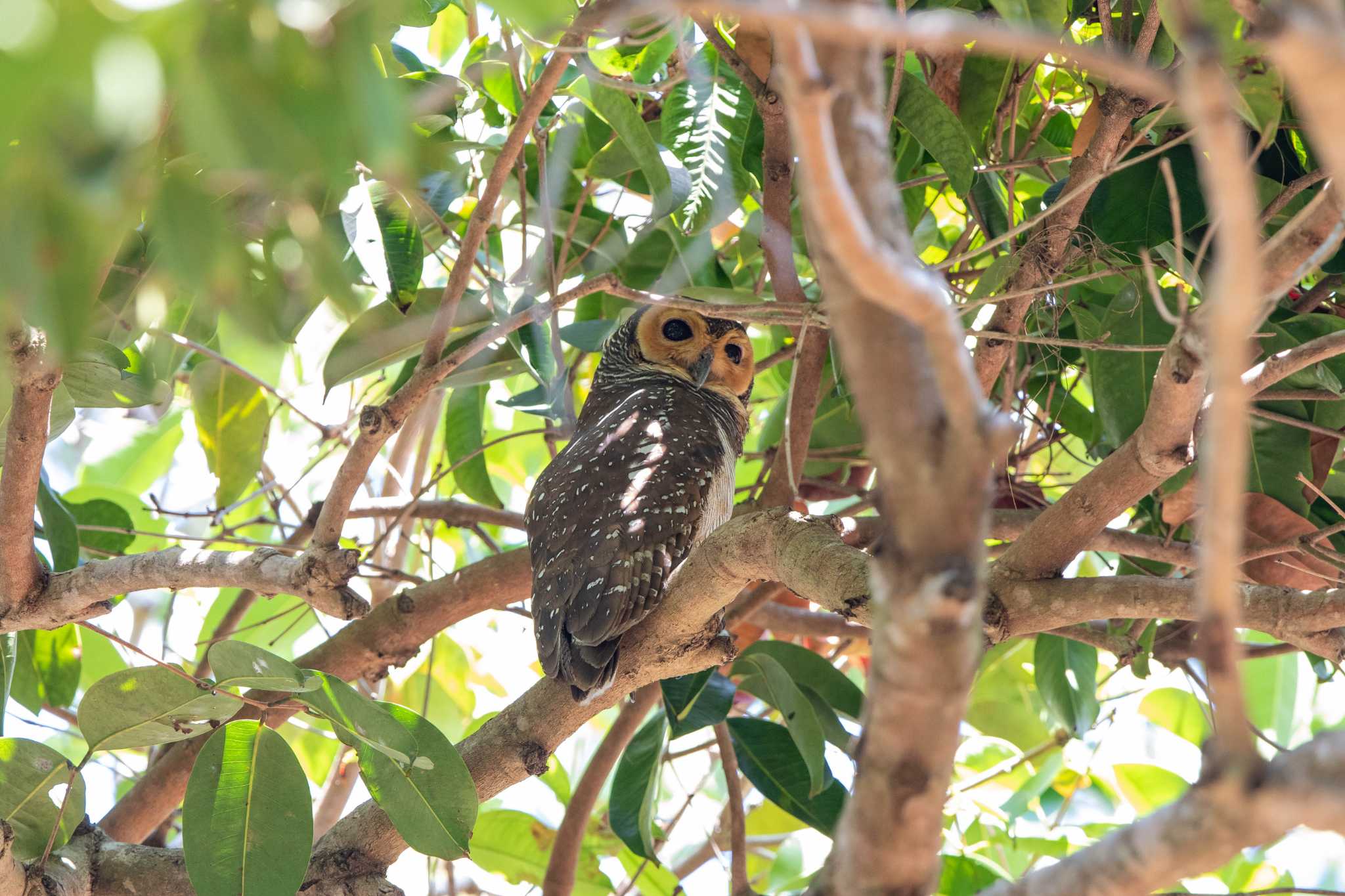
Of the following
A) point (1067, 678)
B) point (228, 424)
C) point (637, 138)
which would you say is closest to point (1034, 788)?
point (1067, 678)

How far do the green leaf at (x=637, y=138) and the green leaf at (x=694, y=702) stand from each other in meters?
0.98

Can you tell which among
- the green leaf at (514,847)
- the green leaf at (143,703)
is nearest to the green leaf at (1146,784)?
the green leaf at (514,847)

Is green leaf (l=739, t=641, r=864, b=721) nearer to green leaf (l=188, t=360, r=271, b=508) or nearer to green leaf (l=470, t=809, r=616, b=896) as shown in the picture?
green leaf (l=470, t=809, r=616, b=896)

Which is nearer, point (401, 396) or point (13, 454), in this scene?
point (13, 454)

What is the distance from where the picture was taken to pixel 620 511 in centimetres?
250

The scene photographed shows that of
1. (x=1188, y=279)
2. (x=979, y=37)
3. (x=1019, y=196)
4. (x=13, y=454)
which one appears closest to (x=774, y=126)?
(x=1188, y=279)

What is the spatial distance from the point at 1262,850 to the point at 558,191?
9.04ft

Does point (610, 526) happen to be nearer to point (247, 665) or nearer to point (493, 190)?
point (493, 190)

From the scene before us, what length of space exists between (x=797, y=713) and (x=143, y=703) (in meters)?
1.25

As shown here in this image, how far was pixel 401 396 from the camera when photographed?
2078 millimetres

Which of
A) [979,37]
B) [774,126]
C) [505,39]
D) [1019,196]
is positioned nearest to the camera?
[979,37]

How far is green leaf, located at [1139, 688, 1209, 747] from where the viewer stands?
11.1 feet

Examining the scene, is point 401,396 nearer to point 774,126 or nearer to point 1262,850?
point 774,126

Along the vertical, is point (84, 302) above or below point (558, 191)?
below
